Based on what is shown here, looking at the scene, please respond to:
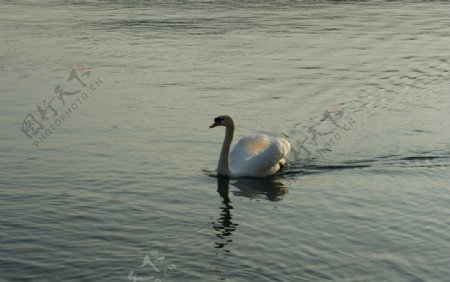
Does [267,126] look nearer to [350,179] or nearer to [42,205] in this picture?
[350,179]

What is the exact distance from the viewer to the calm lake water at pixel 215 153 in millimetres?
14539

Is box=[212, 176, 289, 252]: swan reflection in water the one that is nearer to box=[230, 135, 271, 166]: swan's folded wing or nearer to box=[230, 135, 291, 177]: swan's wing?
box=[230, 135, 291, 177]: swan's wing

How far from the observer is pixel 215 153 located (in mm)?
21078

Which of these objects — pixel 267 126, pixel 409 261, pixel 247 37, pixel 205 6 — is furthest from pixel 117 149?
pixel 205 6

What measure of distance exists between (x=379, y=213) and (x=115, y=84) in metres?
12.3

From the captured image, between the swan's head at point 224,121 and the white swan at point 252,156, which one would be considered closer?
the white swan at point 252,156

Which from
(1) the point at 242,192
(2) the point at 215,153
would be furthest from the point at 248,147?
(1) the point at 242,192

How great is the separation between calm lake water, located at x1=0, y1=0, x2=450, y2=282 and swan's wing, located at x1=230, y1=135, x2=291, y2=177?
315 millimetres

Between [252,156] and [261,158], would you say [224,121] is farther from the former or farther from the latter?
[261,158]

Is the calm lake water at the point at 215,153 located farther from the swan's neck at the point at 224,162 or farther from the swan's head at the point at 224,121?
the swan's head at the point at 224,121

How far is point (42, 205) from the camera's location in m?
17.0

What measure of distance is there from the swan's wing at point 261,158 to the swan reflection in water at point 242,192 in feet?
0.68

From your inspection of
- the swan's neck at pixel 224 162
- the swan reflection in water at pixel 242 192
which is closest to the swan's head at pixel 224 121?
the swan's neck at pixel 224 162

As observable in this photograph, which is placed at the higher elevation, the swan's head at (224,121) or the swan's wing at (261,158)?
the swan's head at (224,121)
